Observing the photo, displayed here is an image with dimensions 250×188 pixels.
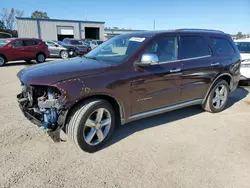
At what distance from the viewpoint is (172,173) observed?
2.63 metres

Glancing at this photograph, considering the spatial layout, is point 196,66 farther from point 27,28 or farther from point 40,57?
point 27,28

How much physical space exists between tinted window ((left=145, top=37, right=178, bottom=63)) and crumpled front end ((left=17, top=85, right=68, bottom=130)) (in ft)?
5.57

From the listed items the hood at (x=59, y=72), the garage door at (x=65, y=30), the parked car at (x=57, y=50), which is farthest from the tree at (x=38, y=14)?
the hood at (x=59, y=72)

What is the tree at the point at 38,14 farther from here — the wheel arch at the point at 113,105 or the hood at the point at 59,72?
the wheel arch at the point at 113,105

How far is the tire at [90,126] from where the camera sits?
2.78 meters

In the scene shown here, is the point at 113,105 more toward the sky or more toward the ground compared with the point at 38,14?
more toward the ground

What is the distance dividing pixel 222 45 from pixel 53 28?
1361 inches

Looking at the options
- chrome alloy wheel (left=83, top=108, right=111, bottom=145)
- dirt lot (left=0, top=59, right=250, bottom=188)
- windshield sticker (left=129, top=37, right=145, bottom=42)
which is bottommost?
dirt lot (left=0, top=59, right=250, bottom=188)

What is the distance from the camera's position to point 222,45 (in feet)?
15.3

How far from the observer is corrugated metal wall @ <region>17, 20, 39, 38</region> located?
103ft

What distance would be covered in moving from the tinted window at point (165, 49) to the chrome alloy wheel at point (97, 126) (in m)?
1.32

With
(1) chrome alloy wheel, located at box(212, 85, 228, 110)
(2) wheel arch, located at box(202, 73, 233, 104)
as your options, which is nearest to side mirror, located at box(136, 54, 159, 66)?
(2) wheel arch, located at box(202, 73, 233, 104)

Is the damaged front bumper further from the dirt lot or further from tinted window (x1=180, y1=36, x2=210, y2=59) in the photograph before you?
tinted window (x1=180, y1=36, x2=210, y2=59)

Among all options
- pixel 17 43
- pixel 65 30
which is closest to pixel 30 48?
pixel 17 43
